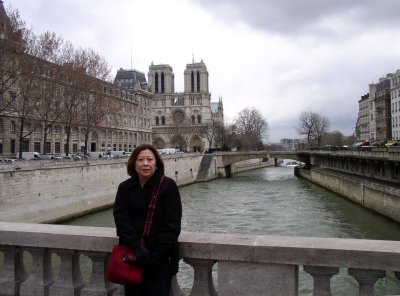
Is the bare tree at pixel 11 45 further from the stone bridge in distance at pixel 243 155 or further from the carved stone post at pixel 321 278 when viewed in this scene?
the stone bridge in distance at pixel 243 155

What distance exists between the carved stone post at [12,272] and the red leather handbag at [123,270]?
1429mm

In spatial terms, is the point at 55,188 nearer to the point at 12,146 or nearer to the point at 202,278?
the point at 12,146

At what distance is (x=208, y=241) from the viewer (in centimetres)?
364

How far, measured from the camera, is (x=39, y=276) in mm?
4066

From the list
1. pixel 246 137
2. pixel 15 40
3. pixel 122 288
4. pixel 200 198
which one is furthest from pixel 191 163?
pixel 122 288

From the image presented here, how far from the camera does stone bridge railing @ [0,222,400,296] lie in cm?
330

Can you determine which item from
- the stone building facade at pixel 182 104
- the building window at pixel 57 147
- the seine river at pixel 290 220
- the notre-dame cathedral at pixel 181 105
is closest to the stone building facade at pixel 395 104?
the seine river at pixel 290 220

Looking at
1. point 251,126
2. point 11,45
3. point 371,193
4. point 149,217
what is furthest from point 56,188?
Result: point 251,126

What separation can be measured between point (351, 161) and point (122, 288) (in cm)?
4460

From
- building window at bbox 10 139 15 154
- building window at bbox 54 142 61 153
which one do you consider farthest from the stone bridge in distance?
building window at bbox 10 139 15 154

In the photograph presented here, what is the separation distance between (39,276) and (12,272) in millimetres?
301

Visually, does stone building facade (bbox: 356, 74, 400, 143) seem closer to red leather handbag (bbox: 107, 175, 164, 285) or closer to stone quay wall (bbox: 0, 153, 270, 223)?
stone quay wall (bbox: 0, 153, 270, 223)

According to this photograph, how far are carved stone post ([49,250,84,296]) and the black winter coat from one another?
2.92 ft

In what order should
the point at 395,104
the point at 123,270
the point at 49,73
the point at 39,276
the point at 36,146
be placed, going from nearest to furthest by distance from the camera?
the point at 123,270 → the point at 39,276 → the point at 49,73 → the point at 36,146 → the point at 395,104
